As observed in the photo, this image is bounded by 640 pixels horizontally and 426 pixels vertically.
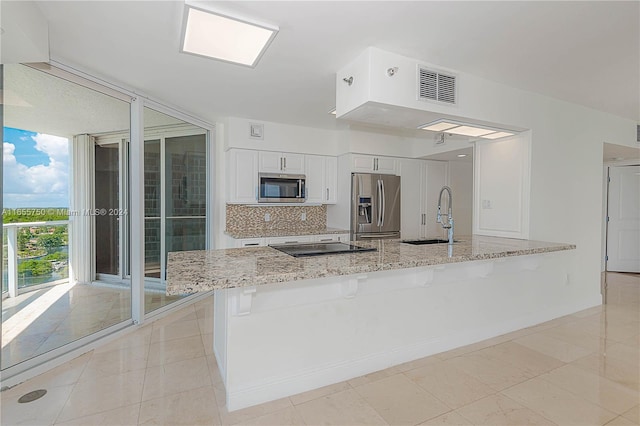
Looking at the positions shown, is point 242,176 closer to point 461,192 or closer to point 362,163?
point 362,163

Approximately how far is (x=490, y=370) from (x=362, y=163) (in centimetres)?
311

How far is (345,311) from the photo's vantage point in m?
2.33

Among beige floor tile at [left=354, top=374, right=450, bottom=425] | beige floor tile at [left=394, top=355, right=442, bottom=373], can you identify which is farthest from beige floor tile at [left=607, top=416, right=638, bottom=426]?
beige floor tile at [left=394, top=355, right=442, bottom=373]

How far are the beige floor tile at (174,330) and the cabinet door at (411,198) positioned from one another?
10.7 ft

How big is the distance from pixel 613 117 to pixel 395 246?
377cm

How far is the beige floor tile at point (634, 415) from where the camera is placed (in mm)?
1916

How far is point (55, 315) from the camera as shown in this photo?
9.07ft

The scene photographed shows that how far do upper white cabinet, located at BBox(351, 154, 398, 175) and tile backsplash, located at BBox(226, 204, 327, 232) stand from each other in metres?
0.94

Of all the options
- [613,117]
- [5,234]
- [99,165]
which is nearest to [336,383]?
[5,234]

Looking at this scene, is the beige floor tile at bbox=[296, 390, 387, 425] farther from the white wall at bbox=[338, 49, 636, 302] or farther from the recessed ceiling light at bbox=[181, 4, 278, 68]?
the recessed ceiling light at bbox=[181, 4, 278, 68]

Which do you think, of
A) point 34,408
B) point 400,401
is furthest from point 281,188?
point 34,408

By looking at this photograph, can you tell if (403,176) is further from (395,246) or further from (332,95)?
(395,246)

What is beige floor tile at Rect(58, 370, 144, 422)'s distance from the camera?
201 centimetres

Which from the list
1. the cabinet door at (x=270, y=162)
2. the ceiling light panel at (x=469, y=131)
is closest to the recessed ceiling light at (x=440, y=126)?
the ceiling light panel at (x=469, y=131)
